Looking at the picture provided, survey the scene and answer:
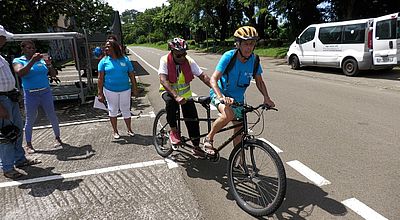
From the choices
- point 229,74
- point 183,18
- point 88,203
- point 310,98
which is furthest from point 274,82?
point 183,18

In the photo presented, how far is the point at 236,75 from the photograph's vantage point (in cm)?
336

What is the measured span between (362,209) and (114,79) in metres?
4.06

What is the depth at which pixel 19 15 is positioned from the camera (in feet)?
27.6

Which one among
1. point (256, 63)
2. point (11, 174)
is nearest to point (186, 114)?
point (256, 63)

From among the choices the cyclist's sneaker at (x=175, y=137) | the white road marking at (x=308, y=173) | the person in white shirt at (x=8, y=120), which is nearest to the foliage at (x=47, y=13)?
the person in white shirt at (x=8, y=120)

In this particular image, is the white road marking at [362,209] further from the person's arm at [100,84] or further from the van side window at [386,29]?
the van side window at [386,29]

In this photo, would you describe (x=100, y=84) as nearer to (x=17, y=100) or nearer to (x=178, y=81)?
(x=17, y=100)

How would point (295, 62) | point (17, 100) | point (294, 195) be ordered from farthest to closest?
point (295, 62), point (17, 100), point (294, 195)

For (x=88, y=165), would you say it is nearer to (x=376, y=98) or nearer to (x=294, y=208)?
(x=294, y=208)

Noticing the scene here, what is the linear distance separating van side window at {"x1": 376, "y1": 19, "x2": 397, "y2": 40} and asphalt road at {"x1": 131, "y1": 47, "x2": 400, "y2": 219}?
2.86m

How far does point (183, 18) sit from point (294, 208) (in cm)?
3281

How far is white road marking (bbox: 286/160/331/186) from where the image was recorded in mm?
3553

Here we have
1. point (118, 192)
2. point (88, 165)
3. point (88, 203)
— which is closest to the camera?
point (88, 203)

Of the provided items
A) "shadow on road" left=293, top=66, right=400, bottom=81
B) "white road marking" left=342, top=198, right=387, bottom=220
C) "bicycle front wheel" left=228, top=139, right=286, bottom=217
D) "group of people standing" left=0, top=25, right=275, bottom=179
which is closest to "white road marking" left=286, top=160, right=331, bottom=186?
"white road marking" left=342, top=198, right=387, bottom=220
